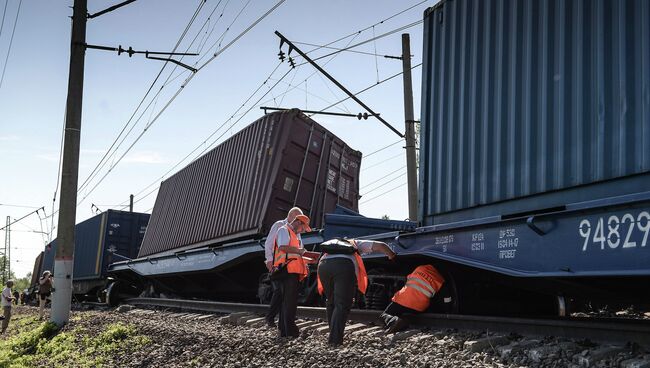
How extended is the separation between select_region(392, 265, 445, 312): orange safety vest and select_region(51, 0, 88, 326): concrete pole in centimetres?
810

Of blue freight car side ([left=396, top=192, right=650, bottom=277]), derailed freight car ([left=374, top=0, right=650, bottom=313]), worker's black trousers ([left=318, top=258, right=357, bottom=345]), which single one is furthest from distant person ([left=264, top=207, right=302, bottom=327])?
blue freight car side ([left=396, top=192, right=650, bottom=277])

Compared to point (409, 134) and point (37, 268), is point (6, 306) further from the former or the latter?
point (37, 268)

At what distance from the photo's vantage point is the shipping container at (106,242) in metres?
20.6

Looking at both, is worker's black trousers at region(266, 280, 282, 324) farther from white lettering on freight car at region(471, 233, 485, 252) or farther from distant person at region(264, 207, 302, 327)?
white lettering on freight car at region(471, 233, 485, 252)

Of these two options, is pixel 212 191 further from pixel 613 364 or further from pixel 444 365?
pixel 613 364

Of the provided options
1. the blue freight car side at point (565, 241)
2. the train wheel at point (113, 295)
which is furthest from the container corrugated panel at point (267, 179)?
the blue freight car side at point (565, 241)

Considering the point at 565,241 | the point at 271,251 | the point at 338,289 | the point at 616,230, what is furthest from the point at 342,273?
the point at 616,230

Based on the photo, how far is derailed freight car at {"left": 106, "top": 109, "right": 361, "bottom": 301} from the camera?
11.5 meters

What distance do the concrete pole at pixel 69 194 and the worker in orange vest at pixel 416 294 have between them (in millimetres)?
8022

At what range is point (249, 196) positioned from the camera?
1190cm

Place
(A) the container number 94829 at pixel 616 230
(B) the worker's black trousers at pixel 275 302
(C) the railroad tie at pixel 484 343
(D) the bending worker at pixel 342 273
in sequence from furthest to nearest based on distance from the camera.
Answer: (B) the worker's black trousers at pixel 275 302
(D) the bending worker at pixel 342 273
(C) the railroad tie at pixel 484 343
(A) the container number 94829 at pixel 616 230

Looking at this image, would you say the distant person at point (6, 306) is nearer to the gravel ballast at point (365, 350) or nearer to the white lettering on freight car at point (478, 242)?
the gravel ballast at point (365, 350)

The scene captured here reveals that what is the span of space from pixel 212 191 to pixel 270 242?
6620 mm

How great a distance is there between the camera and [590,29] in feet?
16.5
